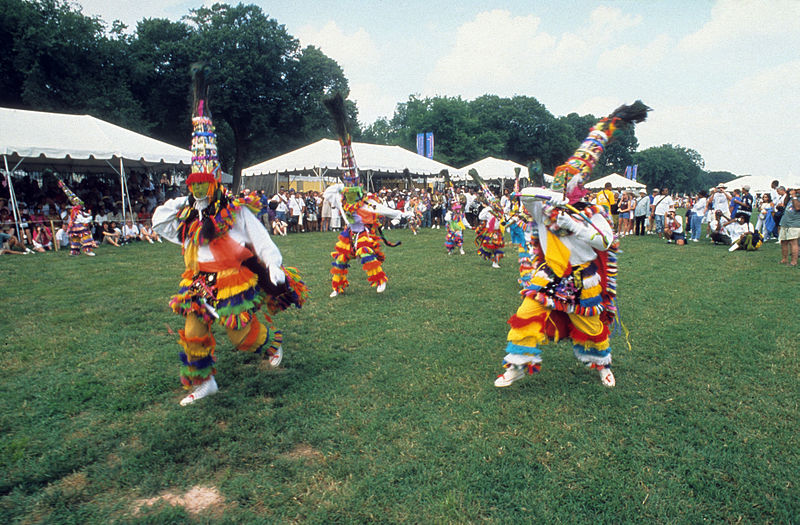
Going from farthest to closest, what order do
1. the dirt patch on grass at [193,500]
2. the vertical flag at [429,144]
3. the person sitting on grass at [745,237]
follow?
the vertical flag at [429,144]
the person sitting on grass at [745,237]
the dirt patch on grass at [193,500]

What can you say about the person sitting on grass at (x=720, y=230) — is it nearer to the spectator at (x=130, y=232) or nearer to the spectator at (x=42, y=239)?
the spectator at (x=130, y=232)

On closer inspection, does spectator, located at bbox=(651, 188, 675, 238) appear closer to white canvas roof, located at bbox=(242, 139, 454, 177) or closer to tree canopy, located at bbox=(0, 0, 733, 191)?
tree canopy, located at bbox=(0, 0, 733, 191)

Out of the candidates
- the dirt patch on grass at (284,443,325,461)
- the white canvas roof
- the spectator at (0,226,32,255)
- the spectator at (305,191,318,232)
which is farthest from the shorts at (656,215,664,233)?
the spectator at (0,226,32,255)

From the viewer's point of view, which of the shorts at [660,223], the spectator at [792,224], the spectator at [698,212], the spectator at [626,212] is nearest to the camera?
the spectator at [792,224]

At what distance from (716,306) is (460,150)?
→ 44.5 meters

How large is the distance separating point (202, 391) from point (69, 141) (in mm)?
14456

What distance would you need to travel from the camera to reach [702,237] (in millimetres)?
17391

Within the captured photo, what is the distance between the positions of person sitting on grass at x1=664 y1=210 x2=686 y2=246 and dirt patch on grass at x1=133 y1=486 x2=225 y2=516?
16.1 metres

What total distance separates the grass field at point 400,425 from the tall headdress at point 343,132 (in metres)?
2.43

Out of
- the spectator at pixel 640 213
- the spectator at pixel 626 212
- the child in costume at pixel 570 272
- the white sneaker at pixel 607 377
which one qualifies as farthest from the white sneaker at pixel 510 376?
the spectator at pixel 640 213

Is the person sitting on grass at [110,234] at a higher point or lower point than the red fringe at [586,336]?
higher

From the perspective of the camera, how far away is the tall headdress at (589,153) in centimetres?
401

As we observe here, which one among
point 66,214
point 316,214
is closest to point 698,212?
point 316,214

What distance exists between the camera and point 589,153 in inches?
157
